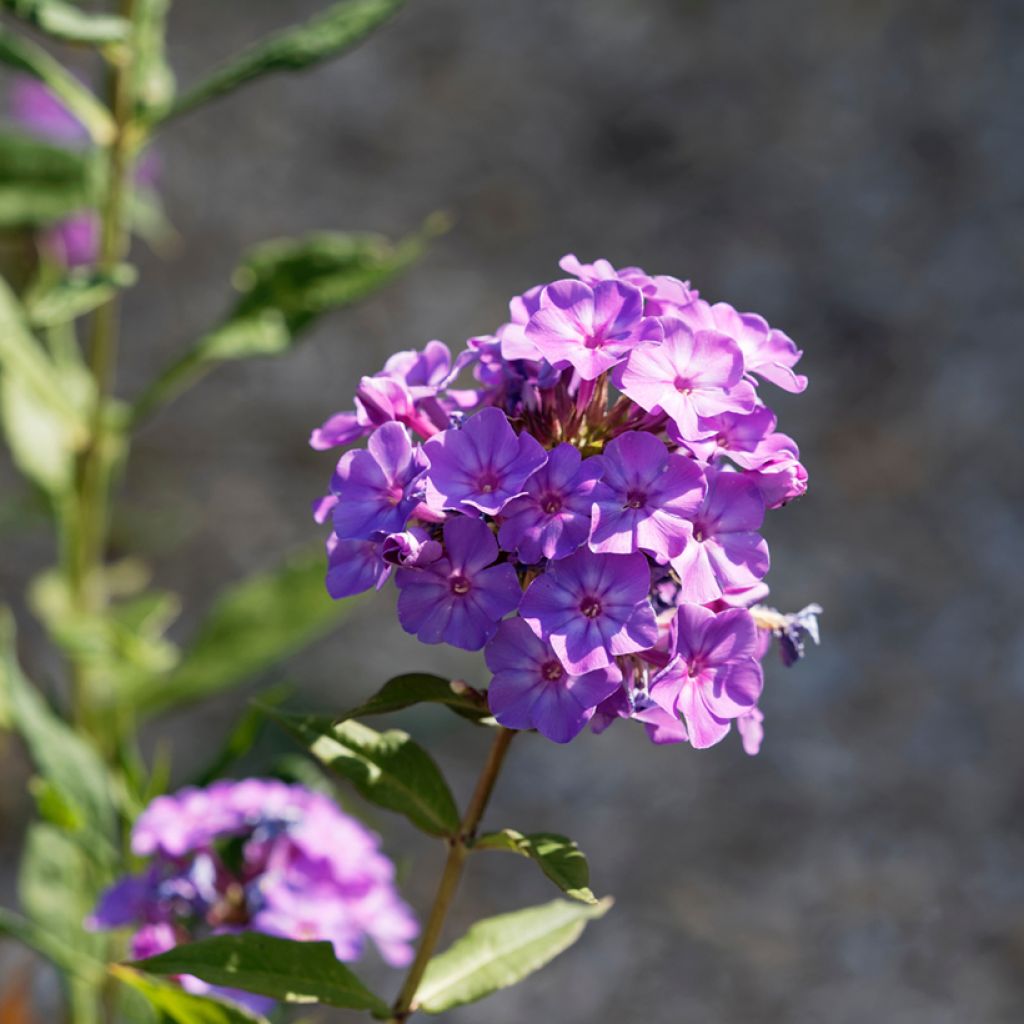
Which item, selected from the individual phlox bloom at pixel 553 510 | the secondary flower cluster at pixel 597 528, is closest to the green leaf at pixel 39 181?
the secondary flower cluster at pixel 597 528

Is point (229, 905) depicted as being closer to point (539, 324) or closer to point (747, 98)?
point (539, 324)

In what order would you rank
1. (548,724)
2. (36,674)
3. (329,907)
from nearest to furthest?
(548,724), (329,907), (36,674)

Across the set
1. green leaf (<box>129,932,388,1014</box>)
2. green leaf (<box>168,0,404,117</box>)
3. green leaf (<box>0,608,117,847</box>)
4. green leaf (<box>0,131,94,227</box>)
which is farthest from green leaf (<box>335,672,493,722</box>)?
green leaf (<box>0,131,94,227</box>)

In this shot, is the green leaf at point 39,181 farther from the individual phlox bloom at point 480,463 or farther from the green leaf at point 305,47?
the individual phlox bloom at point 480,463

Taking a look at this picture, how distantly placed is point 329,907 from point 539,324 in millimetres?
515

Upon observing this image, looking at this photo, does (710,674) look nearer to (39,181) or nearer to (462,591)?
(462,591)

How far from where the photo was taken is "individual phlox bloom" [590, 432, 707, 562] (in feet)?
2.22

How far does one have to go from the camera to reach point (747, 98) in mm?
2977

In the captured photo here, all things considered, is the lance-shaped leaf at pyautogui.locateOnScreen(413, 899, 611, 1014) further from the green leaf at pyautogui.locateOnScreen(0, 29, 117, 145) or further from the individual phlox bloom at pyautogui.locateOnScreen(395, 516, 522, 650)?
the green leaf at pyautogui.locateOnScreen(0, 29, 117, 145)

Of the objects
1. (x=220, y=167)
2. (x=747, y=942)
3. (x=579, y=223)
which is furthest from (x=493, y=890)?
(x=220, y=167)

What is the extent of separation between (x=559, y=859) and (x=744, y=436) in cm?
25

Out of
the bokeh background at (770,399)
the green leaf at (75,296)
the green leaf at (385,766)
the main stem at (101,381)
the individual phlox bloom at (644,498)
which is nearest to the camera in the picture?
the individual phlox bloom at (644,498)

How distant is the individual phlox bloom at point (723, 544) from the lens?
700mm

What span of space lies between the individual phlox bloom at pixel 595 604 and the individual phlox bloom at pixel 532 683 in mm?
12
